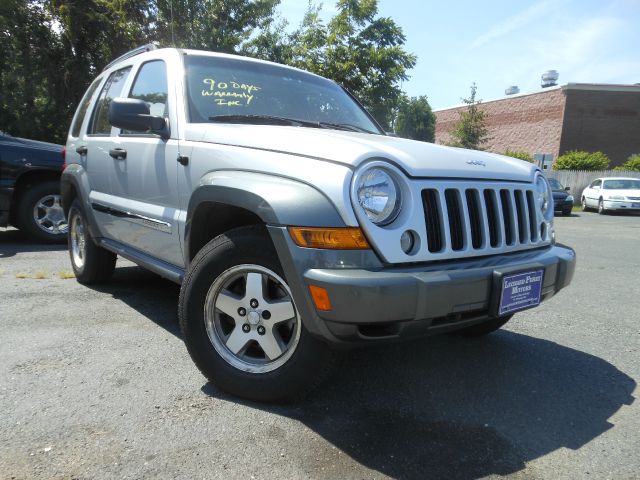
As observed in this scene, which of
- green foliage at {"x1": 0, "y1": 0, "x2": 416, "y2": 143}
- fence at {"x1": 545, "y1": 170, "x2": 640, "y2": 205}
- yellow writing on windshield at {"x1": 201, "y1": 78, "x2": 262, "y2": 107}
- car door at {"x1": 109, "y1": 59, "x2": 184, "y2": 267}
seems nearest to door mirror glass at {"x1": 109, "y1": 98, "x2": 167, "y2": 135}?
car door at {"x1": 109, "y1": 59, "x2": 184, "y2": 267}

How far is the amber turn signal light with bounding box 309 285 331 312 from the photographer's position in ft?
6.63

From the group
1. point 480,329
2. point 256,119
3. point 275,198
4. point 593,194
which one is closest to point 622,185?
point 593,194

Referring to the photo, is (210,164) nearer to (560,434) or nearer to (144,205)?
(144,205)

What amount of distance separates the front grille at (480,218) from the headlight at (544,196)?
11 centimetres

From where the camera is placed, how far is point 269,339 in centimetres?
245

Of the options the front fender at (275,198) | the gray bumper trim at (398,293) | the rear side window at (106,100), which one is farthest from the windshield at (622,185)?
the front fender at (275,198)

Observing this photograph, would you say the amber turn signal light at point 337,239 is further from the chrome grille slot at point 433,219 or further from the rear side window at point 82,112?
the rear side window at point 82,112

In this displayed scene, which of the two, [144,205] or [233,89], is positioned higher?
[233,89]

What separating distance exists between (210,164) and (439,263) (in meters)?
1.30

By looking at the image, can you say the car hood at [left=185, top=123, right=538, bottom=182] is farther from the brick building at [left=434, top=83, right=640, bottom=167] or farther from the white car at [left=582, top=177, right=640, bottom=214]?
the brick building at [left=434, top=83, right=640, bottom=167]

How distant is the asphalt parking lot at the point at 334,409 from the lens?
2.07 m

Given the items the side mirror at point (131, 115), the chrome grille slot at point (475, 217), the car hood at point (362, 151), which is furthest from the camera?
the side mirror at point (131, 115)

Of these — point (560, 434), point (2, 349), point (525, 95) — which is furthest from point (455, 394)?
point (525, 95)

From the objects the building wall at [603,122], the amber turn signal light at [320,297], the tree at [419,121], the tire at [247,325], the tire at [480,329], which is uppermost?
the tree at [419,121]
